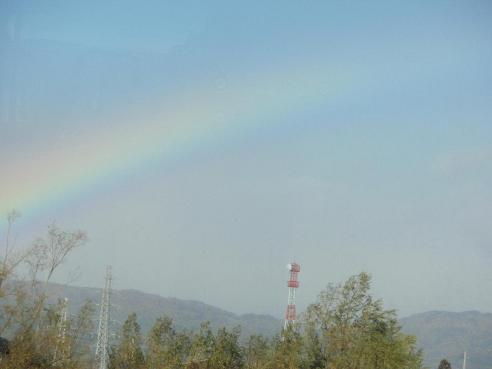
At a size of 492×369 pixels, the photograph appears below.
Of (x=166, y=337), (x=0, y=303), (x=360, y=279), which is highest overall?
(x=360, y=279)

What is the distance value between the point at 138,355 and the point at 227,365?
332 cm

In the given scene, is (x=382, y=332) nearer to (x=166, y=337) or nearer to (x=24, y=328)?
(x=166, y=337)

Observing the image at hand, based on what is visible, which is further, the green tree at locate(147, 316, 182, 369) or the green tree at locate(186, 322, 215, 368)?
the green tree at locate(186, 322, 215, 368)

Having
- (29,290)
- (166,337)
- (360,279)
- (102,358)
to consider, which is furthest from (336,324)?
(102,358)

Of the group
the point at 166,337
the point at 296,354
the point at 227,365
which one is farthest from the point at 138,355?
the point at 296,354

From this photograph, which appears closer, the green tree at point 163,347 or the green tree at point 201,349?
the green tree at point 163,347

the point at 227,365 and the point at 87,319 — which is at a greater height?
the point at 87,319

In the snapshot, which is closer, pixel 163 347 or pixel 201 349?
pixel 163 347

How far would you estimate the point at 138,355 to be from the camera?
22.6 metres

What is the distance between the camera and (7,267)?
1437 centimetres

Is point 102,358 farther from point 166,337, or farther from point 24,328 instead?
point 24,328

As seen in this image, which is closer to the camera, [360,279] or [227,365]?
[360,279]

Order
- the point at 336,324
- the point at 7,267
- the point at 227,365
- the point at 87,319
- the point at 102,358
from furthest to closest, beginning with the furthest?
the point at 102,358 → the point at 227,365 → the point at 336,324 → the point at 87,319 → the point at 7,267

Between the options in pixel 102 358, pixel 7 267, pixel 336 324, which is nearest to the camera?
pixel 7 267
